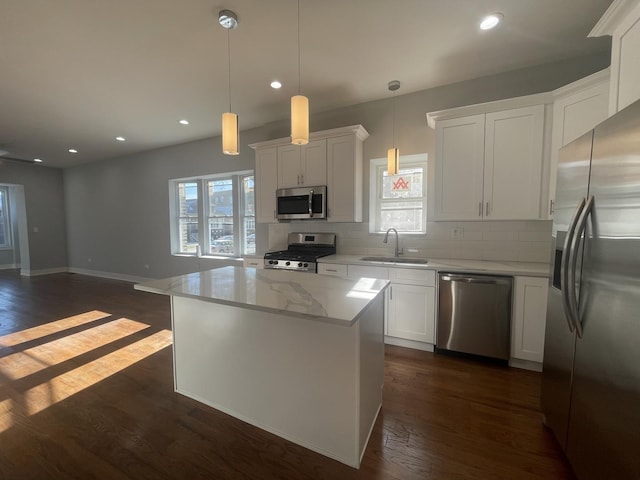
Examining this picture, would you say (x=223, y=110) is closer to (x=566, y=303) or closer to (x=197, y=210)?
(x=197, y=210)

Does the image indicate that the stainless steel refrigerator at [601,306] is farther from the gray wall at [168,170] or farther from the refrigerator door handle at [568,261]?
the gray wall at [168,170]

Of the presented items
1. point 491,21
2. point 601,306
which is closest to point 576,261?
point 601,306

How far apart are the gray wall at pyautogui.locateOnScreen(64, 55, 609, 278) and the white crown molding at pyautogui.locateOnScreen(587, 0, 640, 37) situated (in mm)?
1044

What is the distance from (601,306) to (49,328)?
5208mm

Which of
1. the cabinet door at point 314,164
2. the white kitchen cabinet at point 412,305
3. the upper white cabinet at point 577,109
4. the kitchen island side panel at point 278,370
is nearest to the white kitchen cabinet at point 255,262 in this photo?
the cabinet door at point 314,164

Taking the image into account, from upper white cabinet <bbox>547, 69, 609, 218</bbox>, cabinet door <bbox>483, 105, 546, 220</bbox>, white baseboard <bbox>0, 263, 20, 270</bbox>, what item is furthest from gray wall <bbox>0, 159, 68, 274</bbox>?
upper white cabinet <bbox>547, 69, 609, 218</bbox>

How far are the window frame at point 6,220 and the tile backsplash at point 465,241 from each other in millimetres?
9683

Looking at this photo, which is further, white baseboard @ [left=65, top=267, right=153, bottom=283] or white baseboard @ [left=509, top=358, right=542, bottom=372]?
white baseboard @ [left=65, top=267, right=153, bottom=283]

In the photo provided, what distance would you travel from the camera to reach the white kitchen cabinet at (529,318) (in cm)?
223

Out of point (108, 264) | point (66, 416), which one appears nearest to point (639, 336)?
point (66, 416)

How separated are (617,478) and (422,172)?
2.87 metres

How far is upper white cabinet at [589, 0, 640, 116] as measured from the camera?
4.64 ft

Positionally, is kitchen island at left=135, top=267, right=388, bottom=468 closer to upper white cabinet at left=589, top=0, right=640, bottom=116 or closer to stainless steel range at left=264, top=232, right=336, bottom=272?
stainless steel range at left=264, top=232, right=336, bottom=272

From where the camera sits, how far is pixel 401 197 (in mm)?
3369
